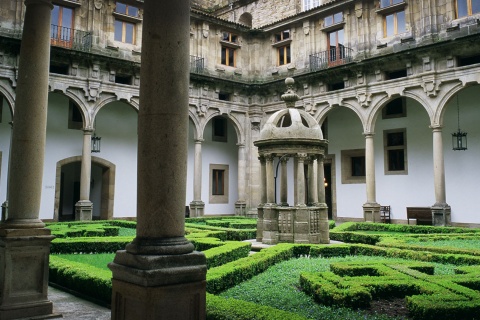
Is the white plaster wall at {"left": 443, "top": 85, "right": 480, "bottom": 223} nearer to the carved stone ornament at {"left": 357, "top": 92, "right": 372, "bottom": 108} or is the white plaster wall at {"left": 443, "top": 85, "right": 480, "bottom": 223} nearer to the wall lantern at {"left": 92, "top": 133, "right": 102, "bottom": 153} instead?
the carved stone ornament at {"left": 357, "top": 92, "right": 372, "bottom": 108}

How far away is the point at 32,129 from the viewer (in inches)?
214

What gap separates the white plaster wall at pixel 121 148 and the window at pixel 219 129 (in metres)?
4.94

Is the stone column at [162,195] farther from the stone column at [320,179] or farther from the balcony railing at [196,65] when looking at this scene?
the balcony railing at [196,65]

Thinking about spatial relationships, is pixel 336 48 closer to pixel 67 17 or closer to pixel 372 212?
pixel 372 212

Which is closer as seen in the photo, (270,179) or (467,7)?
(270,179)

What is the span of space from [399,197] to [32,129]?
63.1 ft

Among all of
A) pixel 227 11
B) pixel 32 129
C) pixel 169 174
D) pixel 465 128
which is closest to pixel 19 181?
pixel 32 129

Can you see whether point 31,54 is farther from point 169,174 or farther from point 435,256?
point 435,256

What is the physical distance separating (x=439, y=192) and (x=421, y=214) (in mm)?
2786

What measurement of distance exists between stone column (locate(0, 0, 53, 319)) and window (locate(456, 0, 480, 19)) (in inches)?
664

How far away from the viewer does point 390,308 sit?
5598 millimetres

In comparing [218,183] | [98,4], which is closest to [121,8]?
[98,4]

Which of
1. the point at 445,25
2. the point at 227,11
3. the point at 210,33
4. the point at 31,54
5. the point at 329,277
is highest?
the point at 227,11

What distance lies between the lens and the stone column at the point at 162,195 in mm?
3385
